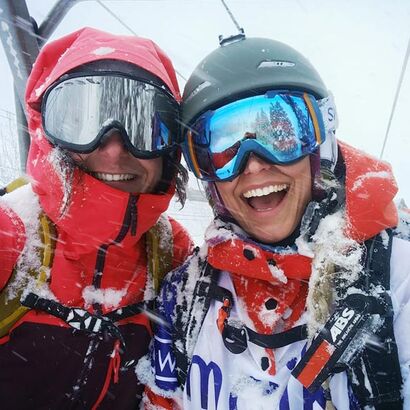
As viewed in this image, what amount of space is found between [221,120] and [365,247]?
37.3 inches

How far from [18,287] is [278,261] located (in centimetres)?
122

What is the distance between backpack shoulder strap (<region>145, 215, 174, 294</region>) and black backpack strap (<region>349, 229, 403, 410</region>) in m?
1.11

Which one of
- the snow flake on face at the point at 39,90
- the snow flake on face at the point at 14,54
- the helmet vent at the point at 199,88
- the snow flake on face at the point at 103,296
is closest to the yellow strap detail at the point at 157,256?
the snow flake on face at the point at 103,296

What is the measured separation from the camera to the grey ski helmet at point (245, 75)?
1876 millimetres

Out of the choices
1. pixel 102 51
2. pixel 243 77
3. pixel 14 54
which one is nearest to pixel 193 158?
pixel 243 77

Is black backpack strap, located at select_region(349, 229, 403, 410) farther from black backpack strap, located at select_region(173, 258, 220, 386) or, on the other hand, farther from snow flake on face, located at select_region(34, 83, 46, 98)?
snow flake on face, located at select_region(34, 83, 46, 98)

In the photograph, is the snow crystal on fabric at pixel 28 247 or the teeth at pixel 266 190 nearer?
the snow crystal on fabric at pixel 28 247

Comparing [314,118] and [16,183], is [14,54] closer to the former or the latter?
[16,183]

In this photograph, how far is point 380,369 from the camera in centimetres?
131

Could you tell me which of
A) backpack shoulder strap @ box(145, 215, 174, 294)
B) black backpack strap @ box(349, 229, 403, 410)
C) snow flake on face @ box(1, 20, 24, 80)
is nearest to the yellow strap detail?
backpack shoulder strap @ box(145, 215, 174, 294)

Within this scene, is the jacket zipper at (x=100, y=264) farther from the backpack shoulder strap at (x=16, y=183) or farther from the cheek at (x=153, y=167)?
the backpack shoulder strap at (x=16, y=183)

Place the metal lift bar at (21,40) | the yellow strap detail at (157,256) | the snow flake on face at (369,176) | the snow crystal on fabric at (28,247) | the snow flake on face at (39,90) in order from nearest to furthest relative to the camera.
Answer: the snow flake on face at (369,176) → the snow crystal on fabric at (28,247) → the snow flake on face at (39,90) → the yellow strap detail at (157,256) → the metal lift bar at (21,40)

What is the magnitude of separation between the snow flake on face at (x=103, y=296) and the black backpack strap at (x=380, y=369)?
1152 millimetres

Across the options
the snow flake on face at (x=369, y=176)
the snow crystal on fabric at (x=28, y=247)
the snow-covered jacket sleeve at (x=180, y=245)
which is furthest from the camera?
the snow-covered jacket sleeve at (x=180, y=245)
